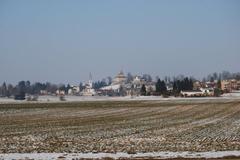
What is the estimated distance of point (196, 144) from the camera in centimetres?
2542

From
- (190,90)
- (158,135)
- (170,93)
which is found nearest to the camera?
(158,135)

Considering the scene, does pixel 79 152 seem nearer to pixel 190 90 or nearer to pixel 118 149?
pixel 118 149

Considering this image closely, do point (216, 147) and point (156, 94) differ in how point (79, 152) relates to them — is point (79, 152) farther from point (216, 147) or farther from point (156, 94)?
point (156, 94)

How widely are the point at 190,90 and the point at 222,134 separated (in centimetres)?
16907

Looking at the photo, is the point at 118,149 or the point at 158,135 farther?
the point at 158,135

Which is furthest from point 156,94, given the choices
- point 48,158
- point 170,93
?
point 48,158

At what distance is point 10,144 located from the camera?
1054 inches

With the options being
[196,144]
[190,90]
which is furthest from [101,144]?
[190,90]

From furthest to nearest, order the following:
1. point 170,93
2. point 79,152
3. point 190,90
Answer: point 190,90, point 170,93, point 79,152

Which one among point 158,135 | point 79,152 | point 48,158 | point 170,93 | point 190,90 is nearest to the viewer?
point 48,158

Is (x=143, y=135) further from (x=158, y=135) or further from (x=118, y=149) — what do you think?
(x=118, y=149)

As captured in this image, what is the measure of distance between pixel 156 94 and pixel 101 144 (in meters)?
166

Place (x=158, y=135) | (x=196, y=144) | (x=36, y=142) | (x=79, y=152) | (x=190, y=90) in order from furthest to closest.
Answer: (x=190, y=90) < (x=158, y=135) < (x=36, y=142) < (x=196, y=144) < (x=79, y=152)

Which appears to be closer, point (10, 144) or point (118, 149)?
point (118, 149)
